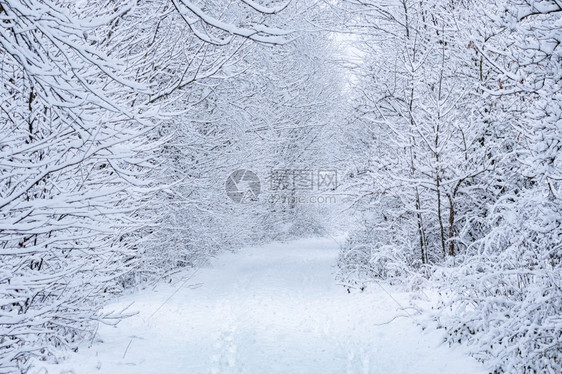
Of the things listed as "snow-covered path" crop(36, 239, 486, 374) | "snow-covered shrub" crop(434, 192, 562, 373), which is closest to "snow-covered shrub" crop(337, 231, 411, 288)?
"snow-covered path" crop(36, 239, 486, 374)

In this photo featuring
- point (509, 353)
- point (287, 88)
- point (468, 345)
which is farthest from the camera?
point (287, 88)

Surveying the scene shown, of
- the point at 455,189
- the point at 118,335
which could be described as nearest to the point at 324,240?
the point at 455,189

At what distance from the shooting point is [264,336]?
291 inches

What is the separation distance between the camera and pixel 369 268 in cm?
1164

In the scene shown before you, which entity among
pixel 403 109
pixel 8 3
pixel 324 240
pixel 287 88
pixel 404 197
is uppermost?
pixel 287 88

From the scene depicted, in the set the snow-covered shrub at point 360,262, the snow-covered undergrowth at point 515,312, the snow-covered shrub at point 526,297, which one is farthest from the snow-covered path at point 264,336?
the snow-covered shrub at point 360,262

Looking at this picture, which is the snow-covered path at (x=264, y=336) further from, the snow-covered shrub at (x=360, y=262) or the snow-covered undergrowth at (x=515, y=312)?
the snow-covered shrub at (x=360, y=262)

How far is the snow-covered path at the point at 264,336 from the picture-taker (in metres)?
5.77

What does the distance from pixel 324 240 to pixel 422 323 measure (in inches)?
767

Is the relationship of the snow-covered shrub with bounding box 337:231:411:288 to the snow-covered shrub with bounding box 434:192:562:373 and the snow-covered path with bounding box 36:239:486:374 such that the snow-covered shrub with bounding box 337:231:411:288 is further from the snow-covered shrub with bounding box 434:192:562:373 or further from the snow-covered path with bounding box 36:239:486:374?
the snow-covered shrub with bounding box 434:192:562:373

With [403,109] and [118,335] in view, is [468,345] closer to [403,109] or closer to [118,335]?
[118,335]

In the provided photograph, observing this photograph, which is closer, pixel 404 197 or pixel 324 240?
pixel 404 197

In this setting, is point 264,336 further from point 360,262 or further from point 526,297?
point 360,262

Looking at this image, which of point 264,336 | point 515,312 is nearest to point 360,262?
point 264,336
